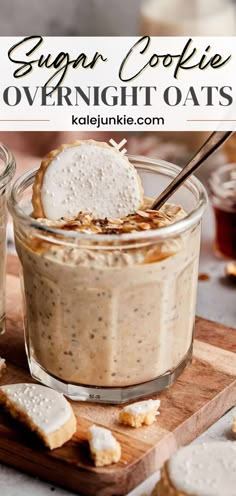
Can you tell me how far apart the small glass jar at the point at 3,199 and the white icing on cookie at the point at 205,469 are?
0.47 meters

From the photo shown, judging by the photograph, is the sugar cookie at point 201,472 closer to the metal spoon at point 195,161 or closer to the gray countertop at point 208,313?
the gray countertop at point 208,313

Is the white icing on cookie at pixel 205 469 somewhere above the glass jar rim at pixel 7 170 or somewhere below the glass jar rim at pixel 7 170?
below

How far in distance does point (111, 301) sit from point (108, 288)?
0.02 meters

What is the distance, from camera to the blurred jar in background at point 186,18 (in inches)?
100

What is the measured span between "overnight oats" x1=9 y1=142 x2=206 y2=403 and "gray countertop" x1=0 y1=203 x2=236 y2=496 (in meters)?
0.11

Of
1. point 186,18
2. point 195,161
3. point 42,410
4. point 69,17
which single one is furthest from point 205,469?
point 69,17

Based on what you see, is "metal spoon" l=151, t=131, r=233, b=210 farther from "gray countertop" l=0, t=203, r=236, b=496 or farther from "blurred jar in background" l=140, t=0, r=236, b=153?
"blurred jar in background" l=140, t=0, r=236, b=153

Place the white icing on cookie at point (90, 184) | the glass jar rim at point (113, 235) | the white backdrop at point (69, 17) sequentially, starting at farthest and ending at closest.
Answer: the white backdrop at point (69, 17), the white icing on cookie at point (90, 184), the glass jar rim at point (113, 235)

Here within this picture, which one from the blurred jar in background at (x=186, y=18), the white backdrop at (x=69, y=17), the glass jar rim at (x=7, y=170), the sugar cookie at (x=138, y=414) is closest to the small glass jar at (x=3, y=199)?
the glass jar rim at (x=7, y=170)

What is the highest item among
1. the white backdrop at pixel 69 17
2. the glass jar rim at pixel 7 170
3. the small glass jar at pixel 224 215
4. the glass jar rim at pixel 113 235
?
the white backdrop at pixel 69 17

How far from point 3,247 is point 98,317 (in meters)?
0.28

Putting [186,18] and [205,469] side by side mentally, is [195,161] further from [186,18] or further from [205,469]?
[186,18]

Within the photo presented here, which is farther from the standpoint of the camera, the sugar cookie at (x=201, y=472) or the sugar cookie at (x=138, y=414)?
the sugar cookie at (x=138, y=414)

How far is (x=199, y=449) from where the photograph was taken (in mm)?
1342
